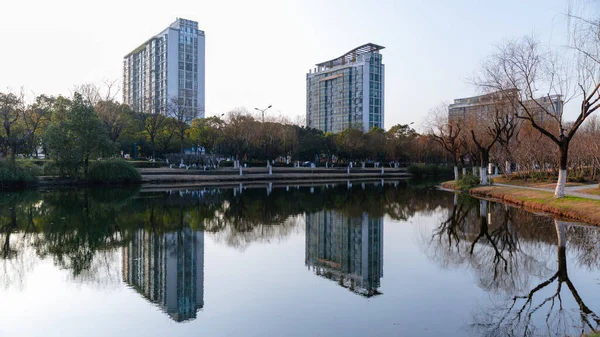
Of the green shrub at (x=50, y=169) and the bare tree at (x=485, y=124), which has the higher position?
the bare tree at (x=485, y=124)

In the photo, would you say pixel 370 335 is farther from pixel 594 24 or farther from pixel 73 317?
pixel 594 24

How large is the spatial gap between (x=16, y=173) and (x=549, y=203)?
109 feet

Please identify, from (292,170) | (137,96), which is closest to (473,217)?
(292,170)

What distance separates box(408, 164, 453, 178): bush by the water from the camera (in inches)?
2334

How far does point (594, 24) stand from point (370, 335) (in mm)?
16278

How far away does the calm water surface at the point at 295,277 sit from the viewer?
6617mm

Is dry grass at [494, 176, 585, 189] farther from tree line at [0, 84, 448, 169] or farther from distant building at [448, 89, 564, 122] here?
tree line at [0, 84, 448, 169]

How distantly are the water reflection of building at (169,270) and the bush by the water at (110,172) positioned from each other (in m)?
24.5

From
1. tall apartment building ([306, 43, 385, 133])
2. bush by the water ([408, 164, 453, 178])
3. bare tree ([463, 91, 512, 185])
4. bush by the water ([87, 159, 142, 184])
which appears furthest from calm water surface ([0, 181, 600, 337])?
tall apartment building ([306, 43, 385, 133])

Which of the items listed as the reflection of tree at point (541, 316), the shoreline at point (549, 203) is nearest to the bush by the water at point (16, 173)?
the shoreline at point (549, 203)

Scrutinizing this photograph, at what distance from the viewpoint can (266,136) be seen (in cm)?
5603

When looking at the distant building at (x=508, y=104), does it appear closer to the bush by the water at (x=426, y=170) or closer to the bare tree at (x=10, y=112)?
the bush by the water at (x=426, y=170)

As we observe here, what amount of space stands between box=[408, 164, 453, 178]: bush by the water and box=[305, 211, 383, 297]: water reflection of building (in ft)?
142

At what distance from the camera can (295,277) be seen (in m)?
9.16
